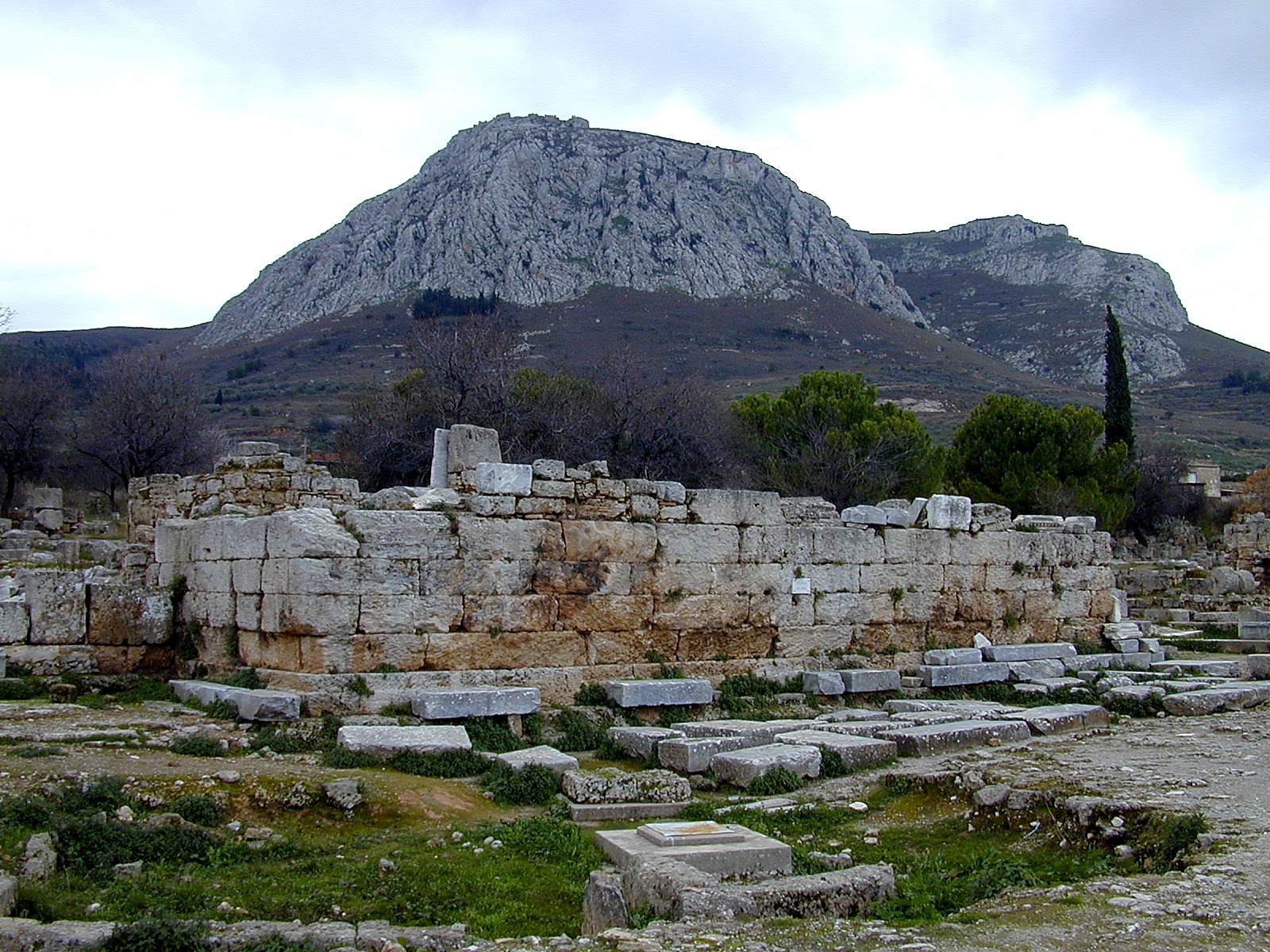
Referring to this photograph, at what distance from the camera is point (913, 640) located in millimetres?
13258

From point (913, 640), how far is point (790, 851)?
7802 millimetres

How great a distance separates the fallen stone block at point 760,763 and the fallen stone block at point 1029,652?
5.66 m

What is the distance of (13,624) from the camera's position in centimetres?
1072

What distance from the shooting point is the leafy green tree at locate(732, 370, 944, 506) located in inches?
1193

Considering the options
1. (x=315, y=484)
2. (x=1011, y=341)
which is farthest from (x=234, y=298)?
(x=315, y=484)

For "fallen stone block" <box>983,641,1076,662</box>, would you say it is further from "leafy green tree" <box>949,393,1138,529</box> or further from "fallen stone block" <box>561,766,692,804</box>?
"leafy green tree" <box>949,393,1138,529</box>

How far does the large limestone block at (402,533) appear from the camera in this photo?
9.95 m

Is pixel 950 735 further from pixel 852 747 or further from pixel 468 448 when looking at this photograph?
pixel 468 448

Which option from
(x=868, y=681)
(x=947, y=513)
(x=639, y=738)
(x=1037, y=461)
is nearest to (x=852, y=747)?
(x=639, y=738)

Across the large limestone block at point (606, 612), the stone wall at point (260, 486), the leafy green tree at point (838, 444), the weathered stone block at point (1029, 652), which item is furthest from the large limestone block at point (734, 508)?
the leafy green tree at point (838, 444)

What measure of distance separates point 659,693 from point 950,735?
2716 millimetres

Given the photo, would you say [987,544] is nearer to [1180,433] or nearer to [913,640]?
[913,640]

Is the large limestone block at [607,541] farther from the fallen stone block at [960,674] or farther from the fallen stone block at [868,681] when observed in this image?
the fallen stone block at [960,674]

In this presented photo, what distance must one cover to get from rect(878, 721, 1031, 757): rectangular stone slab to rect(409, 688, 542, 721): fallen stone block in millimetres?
3184
